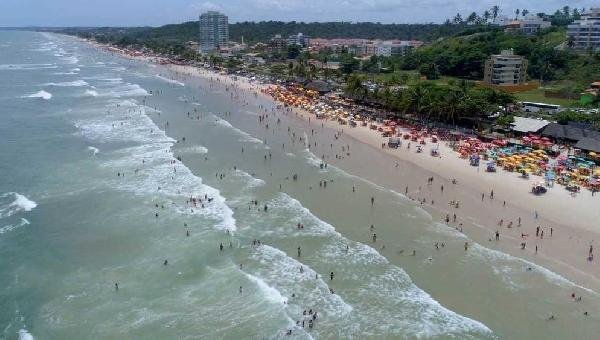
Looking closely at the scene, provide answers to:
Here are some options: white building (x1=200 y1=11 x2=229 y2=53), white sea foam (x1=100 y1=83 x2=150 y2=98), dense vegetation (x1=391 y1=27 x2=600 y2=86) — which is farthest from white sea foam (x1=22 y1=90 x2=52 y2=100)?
white building (x1=200 y1=11 x2=229 y2=53)

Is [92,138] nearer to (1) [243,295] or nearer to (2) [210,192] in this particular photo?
(2) [210,192]

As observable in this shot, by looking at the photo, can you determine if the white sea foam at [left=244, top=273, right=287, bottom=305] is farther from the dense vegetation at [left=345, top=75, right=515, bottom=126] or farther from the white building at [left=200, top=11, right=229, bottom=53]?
the white building at [left=200, top=11, right=229, bottom=53]

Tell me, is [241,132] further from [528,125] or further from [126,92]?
[126,92]

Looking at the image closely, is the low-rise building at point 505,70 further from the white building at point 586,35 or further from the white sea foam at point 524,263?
the white sea foam at point 524,263

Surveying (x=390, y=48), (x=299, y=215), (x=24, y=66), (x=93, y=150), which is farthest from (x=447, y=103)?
(x=24, y=66)

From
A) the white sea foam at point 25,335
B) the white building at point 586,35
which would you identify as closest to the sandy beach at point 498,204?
the white sea foam at point 25,335
